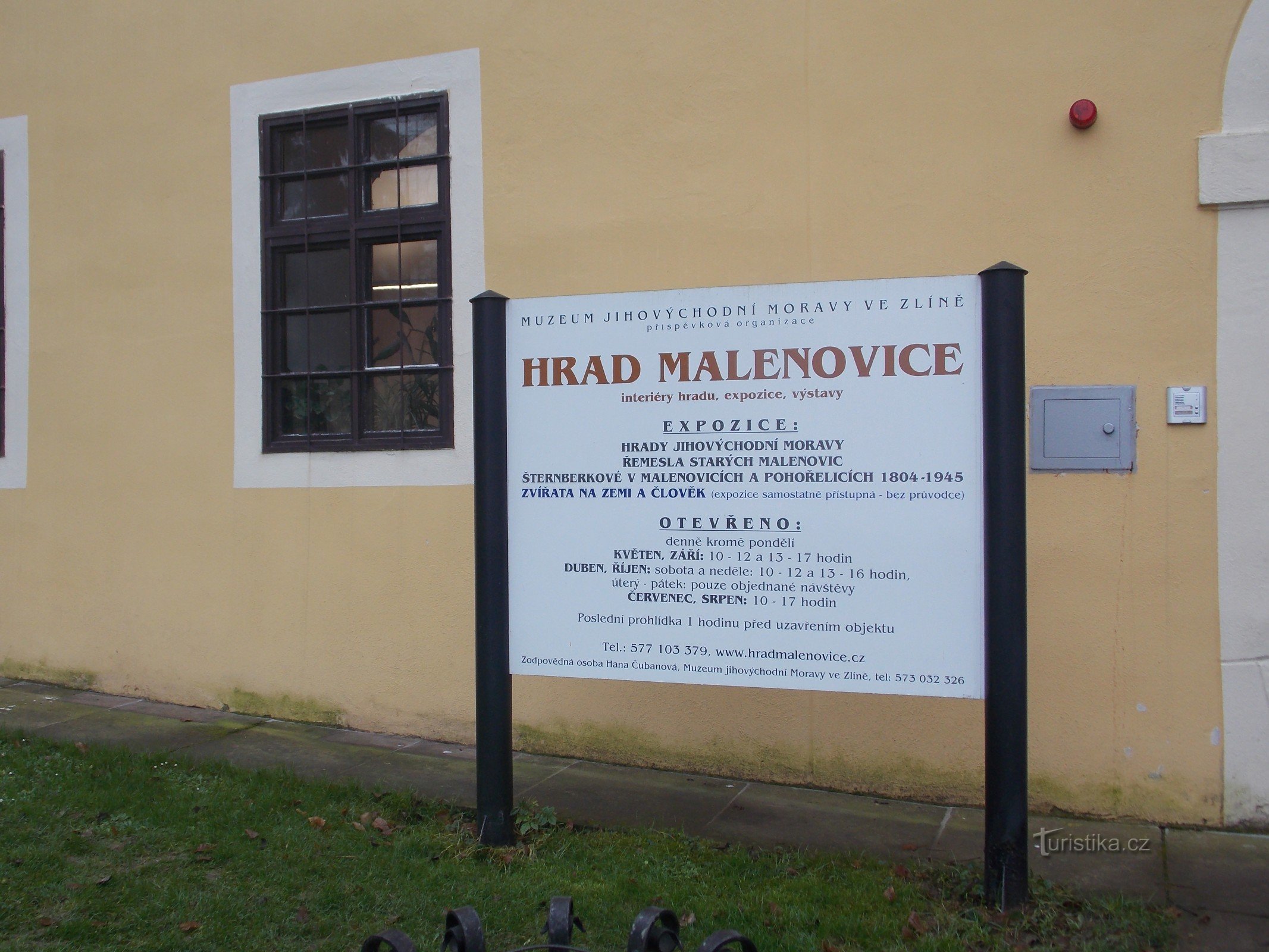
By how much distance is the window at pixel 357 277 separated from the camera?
5.99 meters

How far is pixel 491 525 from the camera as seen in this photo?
13.7 ft

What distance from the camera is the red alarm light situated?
184 inches

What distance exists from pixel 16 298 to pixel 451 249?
3.35m

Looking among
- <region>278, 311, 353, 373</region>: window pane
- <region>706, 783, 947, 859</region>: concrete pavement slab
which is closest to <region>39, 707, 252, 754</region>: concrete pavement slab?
<region>278, 311, 353, 373</region>: window pane

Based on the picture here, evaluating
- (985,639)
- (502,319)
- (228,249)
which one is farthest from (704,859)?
(228,249)

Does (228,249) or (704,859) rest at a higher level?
(228,249)

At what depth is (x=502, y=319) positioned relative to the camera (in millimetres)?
4184

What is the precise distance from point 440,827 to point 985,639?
2.37m

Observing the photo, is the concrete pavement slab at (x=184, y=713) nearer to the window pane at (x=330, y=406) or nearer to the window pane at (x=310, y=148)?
the window pane at (x=330, y=406)

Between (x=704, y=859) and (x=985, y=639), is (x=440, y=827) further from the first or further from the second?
(x=985, y=639)

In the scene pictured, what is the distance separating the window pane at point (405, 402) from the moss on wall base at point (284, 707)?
65.3 inches

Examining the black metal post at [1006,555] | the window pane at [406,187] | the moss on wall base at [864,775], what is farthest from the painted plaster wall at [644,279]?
the black metal post at [1006,555]

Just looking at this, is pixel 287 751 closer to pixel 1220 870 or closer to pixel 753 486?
pixel 753 486

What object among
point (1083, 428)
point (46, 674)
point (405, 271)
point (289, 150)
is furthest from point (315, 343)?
point (1083, 428)
